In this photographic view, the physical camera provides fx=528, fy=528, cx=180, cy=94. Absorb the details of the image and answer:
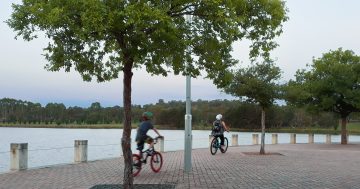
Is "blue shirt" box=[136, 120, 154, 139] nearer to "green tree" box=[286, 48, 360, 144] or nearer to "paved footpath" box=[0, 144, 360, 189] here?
"paved footpath" box=[0, 144, 360, 189]

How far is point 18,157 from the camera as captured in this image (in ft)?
52.5

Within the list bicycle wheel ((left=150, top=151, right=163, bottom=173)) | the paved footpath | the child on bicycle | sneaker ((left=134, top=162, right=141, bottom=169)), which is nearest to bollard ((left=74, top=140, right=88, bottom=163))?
the paved footpath

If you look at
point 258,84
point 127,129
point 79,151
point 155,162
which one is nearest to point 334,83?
point 258,84

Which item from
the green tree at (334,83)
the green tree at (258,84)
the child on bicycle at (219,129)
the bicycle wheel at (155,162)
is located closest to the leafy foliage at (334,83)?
the green tree at (334,83)

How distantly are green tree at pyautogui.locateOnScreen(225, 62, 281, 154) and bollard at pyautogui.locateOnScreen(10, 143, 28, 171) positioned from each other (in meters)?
11.4

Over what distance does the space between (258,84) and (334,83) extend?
15.7m

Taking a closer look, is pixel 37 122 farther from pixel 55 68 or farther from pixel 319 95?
pixel 55 68

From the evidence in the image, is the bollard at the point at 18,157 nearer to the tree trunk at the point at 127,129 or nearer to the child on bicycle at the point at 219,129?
the tree trunk at the point at 127,129

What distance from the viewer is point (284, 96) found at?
83.6 ft

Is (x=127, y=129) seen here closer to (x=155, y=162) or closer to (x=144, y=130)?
(x=144, y=130)

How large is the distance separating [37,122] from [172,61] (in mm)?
98546

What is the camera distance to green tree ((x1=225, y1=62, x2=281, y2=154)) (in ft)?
81.1

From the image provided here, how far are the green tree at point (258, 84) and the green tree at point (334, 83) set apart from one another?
12.6 meters

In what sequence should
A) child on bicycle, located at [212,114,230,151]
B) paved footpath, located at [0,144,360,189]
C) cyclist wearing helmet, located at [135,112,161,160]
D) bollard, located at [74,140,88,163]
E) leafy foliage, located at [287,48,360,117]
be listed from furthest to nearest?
leafy foliage, located at [287,48,360,117] → child on bicycle, located at [212,114,230,151] → bollard, located at [74,140,88,163] → cyclist wearing helmet, located at [135,112,161,160] → paved footpath, located at [0,144,360,189]
